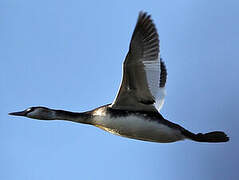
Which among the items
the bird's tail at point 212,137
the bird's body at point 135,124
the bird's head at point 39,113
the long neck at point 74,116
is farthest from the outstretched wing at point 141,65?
the bird's head at point 39,113

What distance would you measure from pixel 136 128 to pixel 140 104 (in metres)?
0.32

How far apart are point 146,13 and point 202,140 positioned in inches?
74.7

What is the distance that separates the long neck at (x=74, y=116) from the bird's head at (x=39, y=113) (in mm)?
107

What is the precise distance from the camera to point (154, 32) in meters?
5.77

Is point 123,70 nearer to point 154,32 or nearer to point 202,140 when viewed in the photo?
point 154,32

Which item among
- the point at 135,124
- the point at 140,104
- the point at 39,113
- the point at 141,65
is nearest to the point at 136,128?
the point at 135,124

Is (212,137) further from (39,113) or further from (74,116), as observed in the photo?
(39,113)

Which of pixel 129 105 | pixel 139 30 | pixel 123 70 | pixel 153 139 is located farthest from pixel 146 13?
pixel 153 139

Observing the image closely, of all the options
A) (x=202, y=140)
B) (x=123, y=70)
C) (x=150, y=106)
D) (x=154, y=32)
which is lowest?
(x=202, y=140)

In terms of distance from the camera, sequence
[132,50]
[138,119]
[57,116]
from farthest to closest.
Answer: [57,116] → [138,119] → [132,50]

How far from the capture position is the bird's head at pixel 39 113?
6641mm

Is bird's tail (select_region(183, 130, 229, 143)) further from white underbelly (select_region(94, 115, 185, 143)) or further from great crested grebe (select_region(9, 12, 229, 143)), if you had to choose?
white underbelly (select_region(94, 115, 185, 143))

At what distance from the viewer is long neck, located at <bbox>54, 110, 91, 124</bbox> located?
245 inches

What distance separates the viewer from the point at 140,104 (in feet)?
20.2
